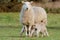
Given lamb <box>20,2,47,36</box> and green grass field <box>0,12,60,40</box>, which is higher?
lamb <box>20,2,47,36</box>

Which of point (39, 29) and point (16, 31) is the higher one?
point (39, 29)

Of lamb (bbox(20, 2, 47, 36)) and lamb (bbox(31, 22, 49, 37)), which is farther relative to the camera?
lamb (bbox(31, 22, 49, 37))

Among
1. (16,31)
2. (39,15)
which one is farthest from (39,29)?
(16,31)

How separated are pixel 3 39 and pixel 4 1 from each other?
863 inches

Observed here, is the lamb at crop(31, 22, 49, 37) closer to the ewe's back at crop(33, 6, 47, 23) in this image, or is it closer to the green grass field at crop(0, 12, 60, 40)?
the ewe's back at crop(33, 6, 47, 23)

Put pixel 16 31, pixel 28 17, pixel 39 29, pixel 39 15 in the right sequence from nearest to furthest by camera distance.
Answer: pixel 28 17 → pixel 39 29 → pixel 39 15 → pixel 16 31

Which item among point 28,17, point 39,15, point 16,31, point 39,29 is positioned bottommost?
point 16,31

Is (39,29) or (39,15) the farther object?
(39,15)

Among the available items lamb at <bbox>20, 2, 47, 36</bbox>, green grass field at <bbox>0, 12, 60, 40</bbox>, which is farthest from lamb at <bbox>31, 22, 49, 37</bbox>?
green grass field at <bbox>0, 12, 60, 40</bbox>

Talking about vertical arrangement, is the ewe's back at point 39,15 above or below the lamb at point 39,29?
above

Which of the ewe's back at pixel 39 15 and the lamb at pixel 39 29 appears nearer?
the lamb at pixel 39 29

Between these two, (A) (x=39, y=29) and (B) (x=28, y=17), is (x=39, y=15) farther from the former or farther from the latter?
(B) (x=28, y=17)

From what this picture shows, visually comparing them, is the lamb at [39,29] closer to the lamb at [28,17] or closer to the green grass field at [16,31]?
the lamb at [28,17]

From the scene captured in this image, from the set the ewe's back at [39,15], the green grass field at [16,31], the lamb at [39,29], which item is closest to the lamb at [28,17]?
the ewe's back at [39,15]
